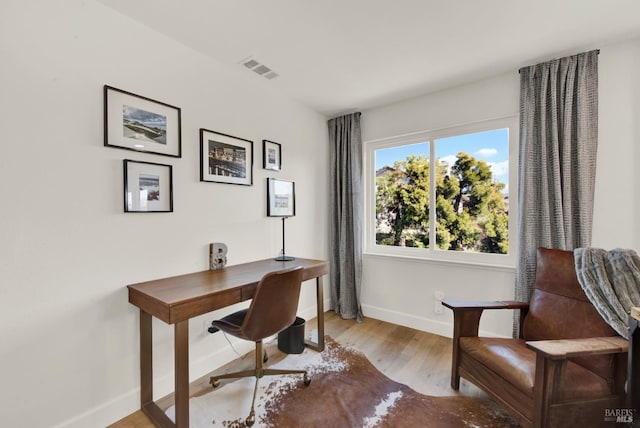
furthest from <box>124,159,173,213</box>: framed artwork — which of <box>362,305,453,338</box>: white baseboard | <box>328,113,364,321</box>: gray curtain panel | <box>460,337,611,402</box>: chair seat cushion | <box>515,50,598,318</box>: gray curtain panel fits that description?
<box>515,50,598,318</box>: gray curtain panel

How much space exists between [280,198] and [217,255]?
2.90 ft

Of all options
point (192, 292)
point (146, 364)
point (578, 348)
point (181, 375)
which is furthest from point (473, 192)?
point (146, 364)

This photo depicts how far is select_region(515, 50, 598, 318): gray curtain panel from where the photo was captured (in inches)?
78.4

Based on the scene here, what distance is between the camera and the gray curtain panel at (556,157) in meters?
1.99

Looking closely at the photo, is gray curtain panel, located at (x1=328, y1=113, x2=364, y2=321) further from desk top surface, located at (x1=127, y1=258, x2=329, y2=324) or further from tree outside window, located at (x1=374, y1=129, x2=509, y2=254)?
desk top surface, located at (x1=127, y1=258, x2=329, y2=324)

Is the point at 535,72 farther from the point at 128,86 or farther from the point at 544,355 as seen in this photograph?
the point at 128,86

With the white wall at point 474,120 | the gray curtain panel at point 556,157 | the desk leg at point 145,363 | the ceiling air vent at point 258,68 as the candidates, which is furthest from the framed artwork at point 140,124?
the gray curtain panel at point 556,157

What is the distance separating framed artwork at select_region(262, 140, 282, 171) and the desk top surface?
1.05 meters

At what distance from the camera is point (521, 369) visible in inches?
57.6

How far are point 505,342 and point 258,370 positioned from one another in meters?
1.66

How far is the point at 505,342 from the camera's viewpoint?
5.82ft

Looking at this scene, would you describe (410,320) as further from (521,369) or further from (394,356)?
(521,369)

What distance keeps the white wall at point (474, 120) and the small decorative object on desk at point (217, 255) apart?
1692mm

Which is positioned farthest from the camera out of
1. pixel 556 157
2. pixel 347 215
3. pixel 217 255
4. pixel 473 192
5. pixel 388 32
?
pixel 347 215
